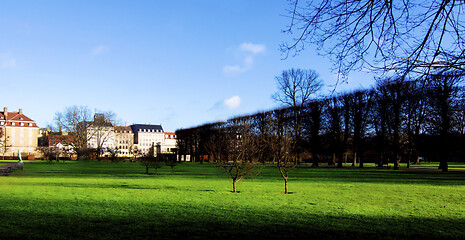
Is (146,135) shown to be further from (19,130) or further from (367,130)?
(367,130)

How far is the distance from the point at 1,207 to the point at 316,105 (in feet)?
142

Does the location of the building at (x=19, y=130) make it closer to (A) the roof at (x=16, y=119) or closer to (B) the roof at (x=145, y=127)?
(A) the roof at (x=16, y=119)

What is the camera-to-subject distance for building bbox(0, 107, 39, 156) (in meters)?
110

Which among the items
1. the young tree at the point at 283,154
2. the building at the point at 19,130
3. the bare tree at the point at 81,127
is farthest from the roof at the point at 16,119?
the young tree at the point at 283,154

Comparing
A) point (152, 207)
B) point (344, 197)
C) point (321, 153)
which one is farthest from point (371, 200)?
point (321, 153)

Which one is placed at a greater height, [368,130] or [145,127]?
[145,127]

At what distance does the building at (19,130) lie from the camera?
10988 centimetres

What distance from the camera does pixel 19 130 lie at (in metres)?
112

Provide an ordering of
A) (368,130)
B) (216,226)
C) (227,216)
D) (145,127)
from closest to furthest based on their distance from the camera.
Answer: (216,226)
(227,216)
(368,130)
(145,127)

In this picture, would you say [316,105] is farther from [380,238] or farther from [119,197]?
[380,238]

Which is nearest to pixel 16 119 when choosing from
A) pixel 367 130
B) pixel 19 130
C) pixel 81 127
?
pixel 19 130

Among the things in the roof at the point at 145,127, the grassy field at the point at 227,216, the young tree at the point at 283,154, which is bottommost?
the grassy field at the point at 227,216

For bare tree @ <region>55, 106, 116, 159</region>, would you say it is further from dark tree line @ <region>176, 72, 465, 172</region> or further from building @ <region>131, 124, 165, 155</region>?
building @ <region>131, 124, 165, 155</region>

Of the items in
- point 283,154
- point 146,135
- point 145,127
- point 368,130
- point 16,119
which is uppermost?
point 16,119
